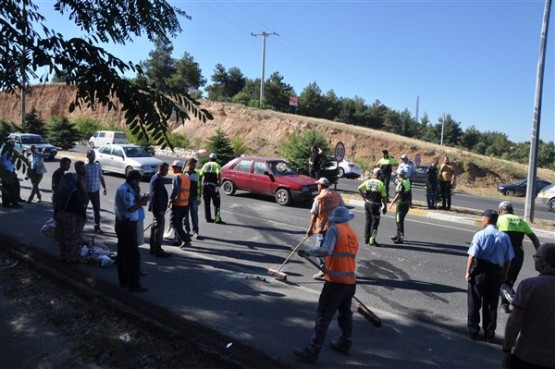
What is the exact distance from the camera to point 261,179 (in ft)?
50.3

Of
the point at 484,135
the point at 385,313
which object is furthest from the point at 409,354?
the point at 484,135

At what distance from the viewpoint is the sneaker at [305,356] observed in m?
4.37

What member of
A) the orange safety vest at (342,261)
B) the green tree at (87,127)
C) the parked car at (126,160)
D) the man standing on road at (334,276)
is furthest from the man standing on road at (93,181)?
the green tree at (87,127)

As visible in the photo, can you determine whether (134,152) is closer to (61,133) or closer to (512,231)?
(512,231)

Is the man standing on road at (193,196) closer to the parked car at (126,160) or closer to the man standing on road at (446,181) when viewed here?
the man standing on road at (446,181)

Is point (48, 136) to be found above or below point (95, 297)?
above

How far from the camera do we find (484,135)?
305 feet

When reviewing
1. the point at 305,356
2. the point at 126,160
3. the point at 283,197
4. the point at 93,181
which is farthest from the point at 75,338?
the point at 126,160

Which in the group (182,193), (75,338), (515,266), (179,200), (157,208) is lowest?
(75,338)

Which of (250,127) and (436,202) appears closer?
(436,202)

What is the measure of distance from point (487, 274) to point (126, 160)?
17.3 metres

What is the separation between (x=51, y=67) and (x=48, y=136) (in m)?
38.1

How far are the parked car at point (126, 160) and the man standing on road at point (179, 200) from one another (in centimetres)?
1122

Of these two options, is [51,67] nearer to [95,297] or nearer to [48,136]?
[95,297]
